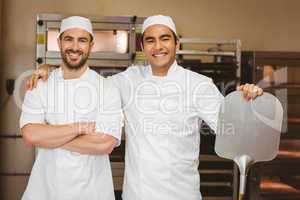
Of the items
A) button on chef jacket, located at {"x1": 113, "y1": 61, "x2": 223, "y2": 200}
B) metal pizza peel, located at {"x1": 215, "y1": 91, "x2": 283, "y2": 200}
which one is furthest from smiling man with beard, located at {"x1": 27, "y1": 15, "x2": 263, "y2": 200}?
metal pizza peel, located at {"x1": 215, "y1": 91, "x2": 283, "y2": 200}

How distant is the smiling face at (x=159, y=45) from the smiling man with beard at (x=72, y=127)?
26 centimetres

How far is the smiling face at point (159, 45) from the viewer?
204 cm

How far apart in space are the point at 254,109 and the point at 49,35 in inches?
93.7

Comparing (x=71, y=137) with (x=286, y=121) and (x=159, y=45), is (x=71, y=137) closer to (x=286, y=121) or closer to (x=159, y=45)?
(x=159, y=45)

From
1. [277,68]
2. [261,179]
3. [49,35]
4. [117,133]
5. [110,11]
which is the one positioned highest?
[110,11]

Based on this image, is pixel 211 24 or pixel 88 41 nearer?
pixel 88 41

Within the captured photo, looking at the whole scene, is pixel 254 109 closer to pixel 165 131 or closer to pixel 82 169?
pixel 165 131

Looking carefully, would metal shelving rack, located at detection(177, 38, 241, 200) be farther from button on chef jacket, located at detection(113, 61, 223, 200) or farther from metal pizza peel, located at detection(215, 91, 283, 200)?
metal pizza peel, located at detection(215, 91, 283, 200)

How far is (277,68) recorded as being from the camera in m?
3.60

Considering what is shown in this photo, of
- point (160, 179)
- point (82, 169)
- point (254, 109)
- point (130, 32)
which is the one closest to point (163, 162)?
point (160, 179)

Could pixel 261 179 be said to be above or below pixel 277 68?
below

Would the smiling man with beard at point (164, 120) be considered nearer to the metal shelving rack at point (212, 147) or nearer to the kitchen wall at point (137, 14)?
the metal shelving rack at point (212, 147)

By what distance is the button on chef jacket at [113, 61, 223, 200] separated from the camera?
6.69 ft

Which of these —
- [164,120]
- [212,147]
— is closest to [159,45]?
[164,120]
